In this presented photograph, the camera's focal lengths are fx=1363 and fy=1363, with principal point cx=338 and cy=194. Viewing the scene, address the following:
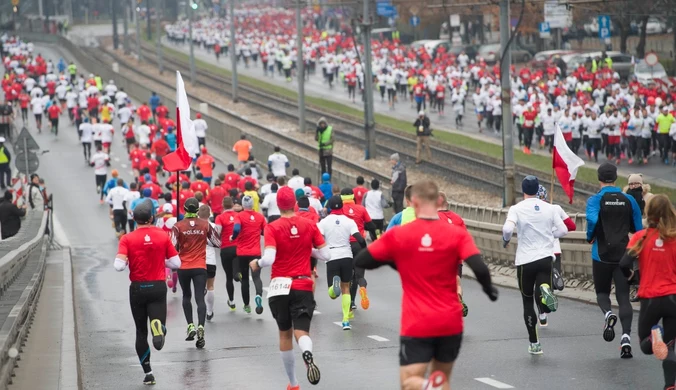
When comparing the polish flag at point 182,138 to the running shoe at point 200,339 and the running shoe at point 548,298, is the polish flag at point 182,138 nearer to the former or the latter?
the running shoe at point 200,339

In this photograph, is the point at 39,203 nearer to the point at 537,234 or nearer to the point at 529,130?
the point at 529,130

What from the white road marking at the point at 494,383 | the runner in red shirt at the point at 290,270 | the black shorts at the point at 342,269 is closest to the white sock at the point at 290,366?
the runner in red shirt at the point at 290,270

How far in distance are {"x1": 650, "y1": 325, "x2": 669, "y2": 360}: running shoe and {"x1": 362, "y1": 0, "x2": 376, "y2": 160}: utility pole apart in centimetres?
2734

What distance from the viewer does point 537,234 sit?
13.1 m

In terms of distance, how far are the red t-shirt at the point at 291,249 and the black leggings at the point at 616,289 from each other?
3064 mm

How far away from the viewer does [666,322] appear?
1040cm

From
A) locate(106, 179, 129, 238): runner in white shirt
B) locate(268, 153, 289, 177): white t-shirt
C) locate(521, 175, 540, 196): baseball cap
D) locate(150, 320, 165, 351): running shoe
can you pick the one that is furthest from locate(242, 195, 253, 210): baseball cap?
locate(268, 153, 289, 177): white t-shirt

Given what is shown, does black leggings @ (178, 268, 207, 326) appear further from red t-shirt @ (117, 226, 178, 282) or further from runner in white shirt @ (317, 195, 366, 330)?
red t-shirt @ (117, 226, 178, 282)

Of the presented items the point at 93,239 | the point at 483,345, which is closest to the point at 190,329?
the point at 483,345

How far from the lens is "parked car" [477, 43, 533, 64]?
67.3 meters

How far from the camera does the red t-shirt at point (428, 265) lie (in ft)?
27.0

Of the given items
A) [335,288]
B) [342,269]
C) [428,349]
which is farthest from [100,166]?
[428,349]

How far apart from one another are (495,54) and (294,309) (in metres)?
56.2

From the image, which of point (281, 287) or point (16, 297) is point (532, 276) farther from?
point (16, 297)
